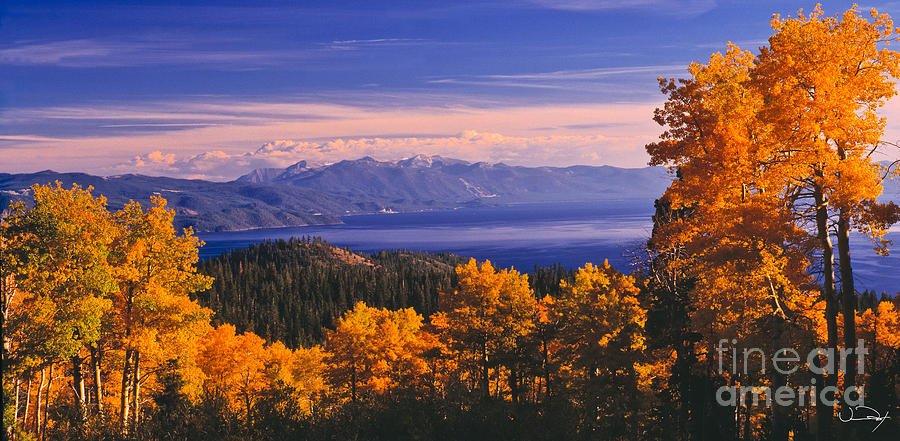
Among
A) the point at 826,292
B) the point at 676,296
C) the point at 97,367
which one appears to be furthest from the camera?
the point at 676,296

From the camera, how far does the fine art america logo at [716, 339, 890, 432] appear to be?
15.8 metres

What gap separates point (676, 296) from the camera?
2206 cm

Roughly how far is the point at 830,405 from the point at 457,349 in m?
21.2

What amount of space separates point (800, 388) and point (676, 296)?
4.97 metres

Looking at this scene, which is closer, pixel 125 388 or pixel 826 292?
pixel 826 292

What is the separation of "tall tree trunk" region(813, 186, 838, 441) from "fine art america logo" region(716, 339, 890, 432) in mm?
270

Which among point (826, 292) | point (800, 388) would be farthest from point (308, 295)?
point (826, 292)

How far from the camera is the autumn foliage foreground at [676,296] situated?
14.7 meters

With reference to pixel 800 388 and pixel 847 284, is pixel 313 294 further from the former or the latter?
pixel 847 284

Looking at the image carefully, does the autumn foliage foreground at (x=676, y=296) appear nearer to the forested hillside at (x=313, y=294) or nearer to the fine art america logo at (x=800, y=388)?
the fine art america logo at (x=800, y=388)

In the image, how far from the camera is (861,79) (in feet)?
48.6

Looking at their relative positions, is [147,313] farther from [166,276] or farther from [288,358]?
[288,358]
